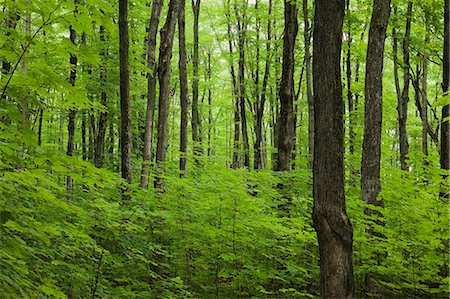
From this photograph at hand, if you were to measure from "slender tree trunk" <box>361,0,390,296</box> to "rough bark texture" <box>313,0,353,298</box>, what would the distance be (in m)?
3.26

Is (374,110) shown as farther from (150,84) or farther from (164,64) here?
(150,84)

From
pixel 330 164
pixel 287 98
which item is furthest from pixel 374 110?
pixel 330 164

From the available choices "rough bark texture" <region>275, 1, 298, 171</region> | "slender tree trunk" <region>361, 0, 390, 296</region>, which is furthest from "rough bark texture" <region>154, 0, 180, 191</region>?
"slender tree trunk" <region>361, 0, 390, 296</region>

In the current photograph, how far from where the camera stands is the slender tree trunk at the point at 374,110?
725 cm

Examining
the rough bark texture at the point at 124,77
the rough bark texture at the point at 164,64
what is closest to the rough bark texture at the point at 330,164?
the rough bark texture at the point at 124,77

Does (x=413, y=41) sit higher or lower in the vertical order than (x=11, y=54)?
higher

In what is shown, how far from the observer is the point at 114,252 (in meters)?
6.72

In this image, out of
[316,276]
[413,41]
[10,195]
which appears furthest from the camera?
[413,41]

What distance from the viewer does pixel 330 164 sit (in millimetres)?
4277

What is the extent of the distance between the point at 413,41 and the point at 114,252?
12.2 meters

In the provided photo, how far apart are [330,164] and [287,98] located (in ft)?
16.9

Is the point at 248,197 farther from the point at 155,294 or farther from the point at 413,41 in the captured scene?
the point at 413,41

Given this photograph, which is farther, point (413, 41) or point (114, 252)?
point (413, 41)

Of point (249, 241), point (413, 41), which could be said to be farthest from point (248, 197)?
point (413, 41)
